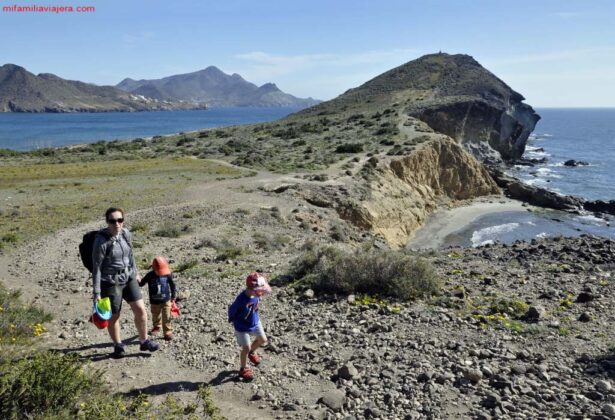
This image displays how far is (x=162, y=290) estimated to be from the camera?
8258 millimetres

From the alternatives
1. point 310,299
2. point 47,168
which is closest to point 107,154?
point 47,168

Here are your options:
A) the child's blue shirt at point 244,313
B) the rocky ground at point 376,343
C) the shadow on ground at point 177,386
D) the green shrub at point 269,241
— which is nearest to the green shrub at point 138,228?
the rocky ground at point 376,343

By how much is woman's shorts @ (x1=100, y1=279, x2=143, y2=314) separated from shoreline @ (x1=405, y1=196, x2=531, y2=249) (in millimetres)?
25802

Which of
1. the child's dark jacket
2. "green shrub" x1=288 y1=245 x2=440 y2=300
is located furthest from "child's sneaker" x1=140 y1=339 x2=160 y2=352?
"green shrub" x1=288 y1=245 x2=440 y2=300

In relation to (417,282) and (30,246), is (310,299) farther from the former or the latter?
(30,246)

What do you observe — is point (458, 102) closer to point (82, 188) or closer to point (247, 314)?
point (82, 188)

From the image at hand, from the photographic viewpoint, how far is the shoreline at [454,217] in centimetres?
3359

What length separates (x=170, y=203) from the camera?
80.5 ft

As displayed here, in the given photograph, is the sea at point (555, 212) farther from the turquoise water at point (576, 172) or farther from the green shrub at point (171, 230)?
the green shrub at point (171, 230)

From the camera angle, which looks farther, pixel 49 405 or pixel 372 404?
pixel 372 404

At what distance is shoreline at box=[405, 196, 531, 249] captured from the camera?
3359 cm

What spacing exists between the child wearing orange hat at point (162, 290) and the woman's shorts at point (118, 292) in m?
0.27

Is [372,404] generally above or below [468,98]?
below

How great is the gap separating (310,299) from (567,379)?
5.41 metres
